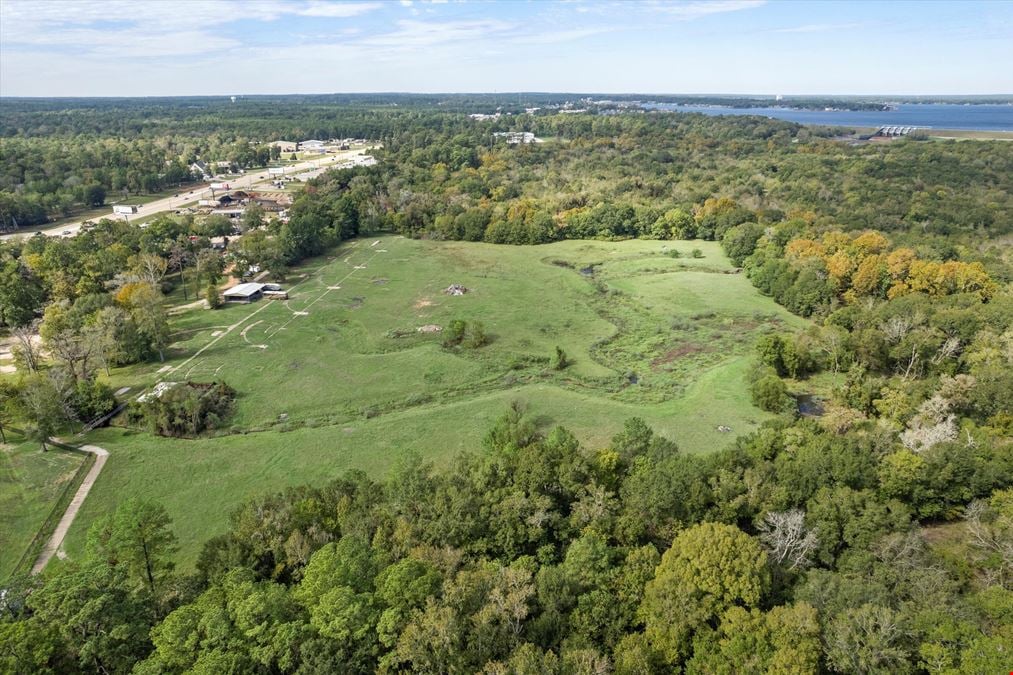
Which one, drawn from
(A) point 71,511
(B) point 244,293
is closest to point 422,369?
(A) point 71,511

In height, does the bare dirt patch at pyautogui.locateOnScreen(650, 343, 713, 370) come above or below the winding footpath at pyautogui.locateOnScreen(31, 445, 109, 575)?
above

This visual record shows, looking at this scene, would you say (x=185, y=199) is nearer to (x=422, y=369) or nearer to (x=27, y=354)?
(x=27, y=354)

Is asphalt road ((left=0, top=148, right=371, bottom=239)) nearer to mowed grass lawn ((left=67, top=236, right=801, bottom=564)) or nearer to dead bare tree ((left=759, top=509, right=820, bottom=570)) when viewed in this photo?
mowed grass lawn ((left=67, top=236, right=801, bottom=564))

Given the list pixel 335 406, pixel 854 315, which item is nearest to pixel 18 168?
pixel 335 406

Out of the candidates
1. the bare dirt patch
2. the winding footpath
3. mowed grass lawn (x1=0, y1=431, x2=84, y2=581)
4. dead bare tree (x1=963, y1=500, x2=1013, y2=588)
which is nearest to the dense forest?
dead bare tree (x1=963, y1=500, x2=1013, y2=588)

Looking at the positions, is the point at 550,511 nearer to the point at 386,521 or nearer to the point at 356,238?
the point at 386,521

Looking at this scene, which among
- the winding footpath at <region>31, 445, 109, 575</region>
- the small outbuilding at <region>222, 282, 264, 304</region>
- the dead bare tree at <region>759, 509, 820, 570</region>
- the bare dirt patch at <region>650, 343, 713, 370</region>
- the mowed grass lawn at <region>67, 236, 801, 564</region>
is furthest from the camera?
the small outbuilding at <region>222, 282, 264, 304</region>
